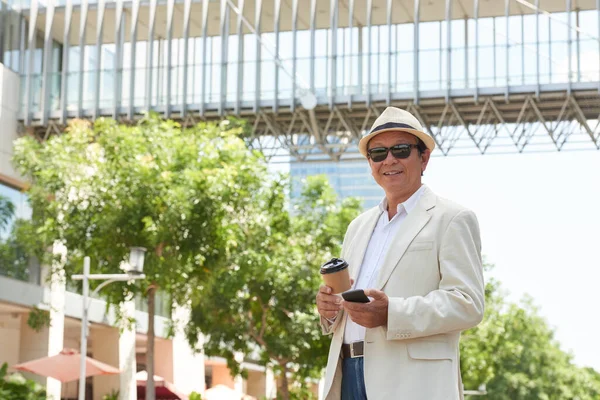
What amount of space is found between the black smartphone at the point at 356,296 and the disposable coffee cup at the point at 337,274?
0.72 feet

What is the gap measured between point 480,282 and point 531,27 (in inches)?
1165

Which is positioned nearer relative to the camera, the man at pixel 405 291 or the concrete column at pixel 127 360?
the man at pixel 405 291

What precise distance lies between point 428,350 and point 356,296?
354 millimetres

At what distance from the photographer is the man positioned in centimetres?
397

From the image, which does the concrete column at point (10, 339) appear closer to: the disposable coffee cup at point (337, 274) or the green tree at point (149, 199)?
the green tree at point (149, 199)

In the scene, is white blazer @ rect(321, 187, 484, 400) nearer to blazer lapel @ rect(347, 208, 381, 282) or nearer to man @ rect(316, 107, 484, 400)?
man @ rect(316, 107, 484, 400)

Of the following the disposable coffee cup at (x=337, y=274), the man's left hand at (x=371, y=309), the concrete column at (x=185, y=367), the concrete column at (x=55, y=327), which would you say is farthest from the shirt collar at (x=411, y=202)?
the concrete column at (x=185, y=367)

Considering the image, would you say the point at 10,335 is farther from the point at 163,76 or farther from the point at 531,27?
the point at 531,27

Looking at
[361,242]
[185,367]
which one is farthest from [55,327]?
[361,242]

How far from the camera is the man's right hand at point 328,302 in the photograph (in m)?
4.23

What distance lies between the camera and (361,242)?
14.8 ft

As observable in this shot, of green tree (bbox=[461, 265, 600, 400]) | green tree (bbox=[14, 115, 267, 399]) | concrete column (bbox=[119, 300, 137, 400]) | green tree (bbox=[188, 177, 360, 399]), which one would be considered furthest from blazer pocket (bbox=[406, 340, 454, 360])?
green tree (bbox=[461, 265, 600, 400])

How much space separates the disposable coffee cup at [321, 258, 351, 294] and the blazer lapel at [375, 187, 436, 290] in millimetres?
119

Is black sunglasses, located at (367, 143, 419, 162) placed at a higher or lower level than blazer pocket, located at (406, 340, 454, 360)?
higher
